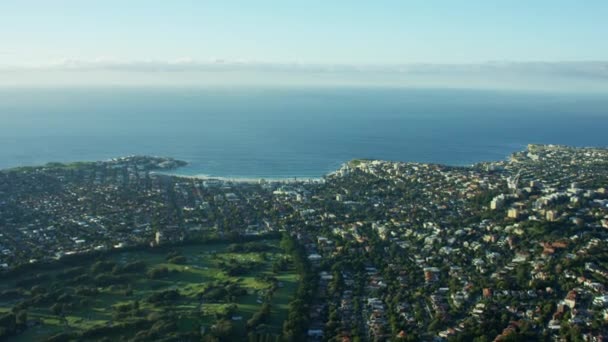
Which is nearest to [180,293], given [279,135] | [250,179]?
[250,179]

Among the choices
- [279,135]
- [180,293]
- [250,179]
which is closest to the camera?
[180,293]

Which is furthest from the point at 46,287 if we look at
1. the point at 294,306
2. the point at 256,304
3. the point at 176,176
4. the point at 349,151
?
the point at 349,151

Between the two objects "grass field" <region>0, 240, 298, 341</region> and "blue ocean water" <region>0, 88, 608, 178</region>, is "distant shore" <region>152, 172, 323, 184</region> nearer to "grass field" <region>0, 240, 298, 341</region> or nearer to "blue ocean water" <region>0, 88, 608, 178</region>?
"blue ocean water" <region>0, 88, 608, 178</region>

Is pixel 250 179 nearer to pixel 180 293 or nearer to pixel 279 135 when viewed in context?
pixel 180 293

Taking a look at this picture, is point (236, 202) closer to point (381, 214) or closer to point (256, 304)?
point (381, 214)

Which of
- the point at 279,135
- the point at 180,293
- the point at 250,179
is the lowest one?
the point at 180,293

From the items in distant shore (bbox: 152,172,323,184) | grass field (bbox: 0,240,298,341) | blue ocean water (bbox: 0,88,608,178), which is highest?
blue ocean water (bbox: 0,88,608,178)

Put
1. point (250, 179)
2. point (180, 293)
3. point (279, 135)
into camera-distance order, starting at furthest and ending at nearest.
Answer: point (279, 135), point (250, 179), point (180, 293)

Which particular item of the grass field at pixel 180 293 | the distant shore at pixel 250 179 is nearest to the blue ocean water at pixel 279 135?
the distant shore at pixel 250 179

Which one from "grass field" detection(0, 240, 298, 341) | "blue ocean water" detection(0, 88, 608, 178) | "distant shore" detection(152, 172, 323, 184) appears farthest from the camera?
"blue ocean water" detection(0, 88, 608, 178)

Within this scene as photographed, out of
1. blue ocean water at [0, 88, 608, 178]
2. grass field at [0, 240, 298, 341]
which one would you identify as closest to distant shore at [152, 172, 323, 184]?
blue ocean water at [0, 88, 608, 178]
